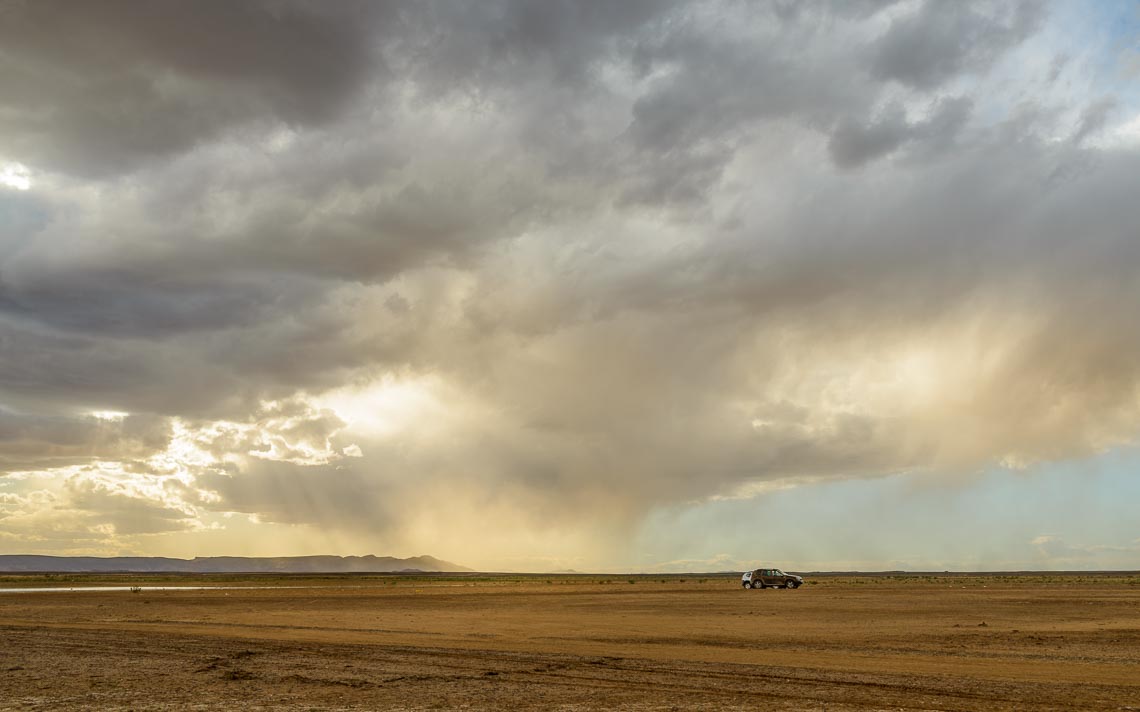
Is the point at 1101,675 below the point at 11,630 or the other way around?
the other way around

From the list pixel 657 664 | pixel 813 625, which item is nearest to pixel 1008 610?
pixel 813 625

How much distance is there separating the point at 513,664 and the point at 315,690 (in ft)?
19.8

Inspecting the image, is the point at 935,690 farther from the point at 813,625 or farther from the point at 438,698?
the point at 813,625

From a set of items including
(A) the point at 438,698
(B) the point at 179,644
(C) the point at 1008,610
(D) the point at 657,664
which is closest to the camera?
(A) the point at 438,698

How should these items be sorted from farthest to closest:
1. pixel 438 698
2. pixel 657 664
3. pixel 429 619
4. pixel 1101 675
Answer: pixel 429 619, pixel 657 664, pixel 1101 675, pixel 438 698

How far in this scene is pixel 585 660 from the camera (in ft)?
78.6

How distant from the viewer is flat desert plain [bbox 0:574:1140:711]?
17.4m

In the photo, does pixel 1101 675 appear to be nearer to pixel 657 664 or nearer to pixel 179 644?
pixel 657 664

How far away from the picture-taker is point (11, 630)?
37.7m

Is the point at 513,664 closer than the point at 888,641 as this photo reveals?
Yes

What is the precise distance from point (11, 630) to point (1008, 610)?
48.6 m

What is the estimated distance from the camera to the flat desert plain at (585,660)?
17.4 m

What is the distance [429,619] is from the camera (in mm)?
42719

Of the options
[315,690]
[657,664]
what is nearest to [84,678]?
[315,690]
